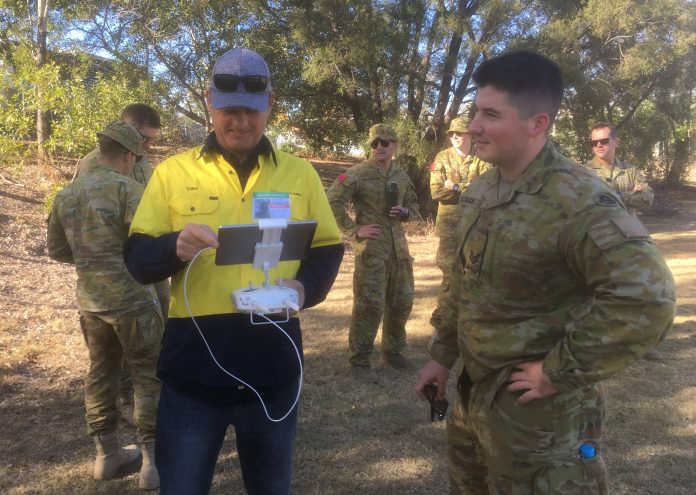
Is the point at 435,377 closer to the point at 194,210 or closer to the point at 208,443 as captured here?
the point at 208,443

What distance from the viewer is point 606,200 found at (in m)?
1.70

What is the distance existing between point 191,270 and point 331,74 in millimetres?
12565

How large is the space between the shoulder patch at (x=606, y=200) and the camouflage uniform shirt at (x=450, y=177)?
4266 millimetres

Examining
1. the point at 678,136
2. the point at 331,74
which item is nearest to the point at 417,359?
the point at 331,74

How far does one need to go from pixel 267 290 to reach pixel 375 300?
350 cm

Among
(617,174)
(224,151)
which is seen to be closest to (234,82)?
(224,151)

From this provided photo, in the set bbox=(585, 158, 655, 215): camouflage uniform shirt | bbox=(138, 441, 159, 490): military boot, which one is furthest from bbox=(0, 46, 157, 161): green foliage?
bbox=(585, 158, 655, 215): camouflage uniform shirt

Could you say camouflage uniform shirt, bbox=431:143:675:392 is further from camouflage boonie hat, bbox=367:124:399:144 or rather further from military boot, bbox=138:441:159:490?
camouflage boonie hat, bbox=367:124:399:144

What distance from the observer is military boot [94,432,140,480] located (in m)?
3.46

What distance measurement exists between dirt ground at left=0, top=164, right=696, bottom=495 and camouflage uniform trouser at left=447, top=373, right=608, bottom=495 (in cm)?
167

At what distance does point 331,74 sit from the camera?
1374cm

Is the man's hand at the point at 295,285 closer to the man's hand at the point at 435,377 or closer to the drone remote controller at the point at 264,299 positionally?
the drone remote controller at the point at 264,299

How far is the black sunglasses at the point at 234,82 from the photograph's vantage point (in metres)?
1.96

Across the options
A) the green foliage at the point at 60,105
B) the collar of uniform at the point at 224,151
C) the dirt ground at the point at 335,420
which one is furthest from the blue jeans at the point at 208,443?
the green foliage at the point at 60,105
